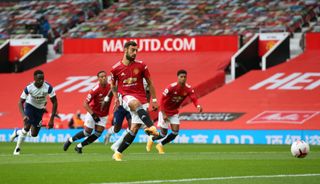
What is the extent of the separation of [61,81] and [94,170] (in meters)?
30.4

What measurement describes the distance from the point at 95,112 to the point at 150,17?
24.4 metres

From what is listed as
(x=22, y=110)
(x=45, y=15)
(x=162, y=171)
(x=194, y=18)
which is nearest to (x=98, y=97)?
(x=22, y=110)

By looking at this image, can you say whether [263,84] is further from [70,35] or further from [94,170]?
[94,170]

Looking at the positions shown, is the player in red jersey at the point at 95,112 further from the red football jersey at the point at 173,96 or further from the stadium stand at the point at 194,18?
the stadium stand at the point at 194,18

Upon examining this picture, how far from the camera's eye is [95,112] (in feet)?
80.8

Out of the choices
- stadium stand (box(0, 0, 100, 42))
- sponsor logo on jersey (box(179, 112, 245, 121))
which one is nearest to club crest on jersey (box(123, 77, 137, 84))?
sponsor logo on jersey (box(179, 112, 245, 121))

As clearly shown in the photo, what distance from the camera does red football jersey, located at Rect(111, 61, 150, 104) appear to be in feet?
60.0

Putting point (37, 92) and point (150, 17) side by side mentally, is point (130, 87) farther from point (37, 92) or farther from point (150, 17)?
point (150, 17)

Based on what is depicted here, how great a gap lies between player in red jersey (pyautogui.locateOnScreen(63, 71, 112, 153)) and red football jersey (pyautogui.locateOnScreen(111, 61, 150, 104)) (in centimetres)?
489

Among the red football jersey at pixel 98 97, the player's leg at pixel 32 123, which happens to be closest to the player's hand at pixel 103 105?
the red football jersey at pixel 98 97

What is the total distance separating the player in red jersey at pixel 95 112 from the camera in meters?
23.5

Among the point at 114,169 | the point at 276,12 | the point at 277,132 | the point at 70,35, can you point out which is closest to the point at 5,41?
the point at 70,35

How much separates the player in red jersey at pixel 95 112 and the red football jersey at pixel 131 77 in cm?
489

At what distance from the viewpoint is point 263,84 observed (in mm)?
40031
